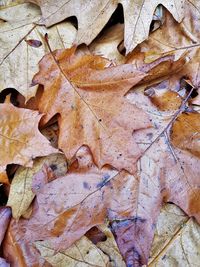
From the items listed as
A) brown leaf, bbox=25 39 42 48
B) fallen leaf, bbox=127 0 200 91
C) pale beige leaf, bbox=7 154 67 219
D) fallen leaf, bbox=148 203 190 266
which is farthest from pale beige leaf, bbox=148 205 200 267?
brown leaf, bbox=25 39 42 48

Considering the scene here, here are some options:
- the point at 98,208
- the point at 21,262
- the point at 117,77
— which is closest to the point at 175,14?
the point at 117,77

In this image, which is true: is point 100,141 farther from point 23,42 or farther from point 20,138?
point 23,42

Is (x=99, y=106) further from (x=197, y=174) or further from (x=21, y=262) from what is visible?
(x=21, y=262)

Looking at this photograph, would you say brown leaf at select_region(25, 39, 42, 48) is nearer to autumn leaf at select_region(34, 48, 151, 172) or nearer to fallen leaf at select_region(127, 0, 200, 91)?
autumn leaf at select_region(34, 48, 151, 172)

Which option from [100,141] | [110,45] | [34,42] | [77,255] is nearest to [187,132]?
[100,141]

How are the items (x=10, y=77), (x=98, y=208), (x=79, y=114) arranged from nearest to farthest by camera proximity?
(x=98, y=208) < (x=79, y=114) < (x=10, y=77)
